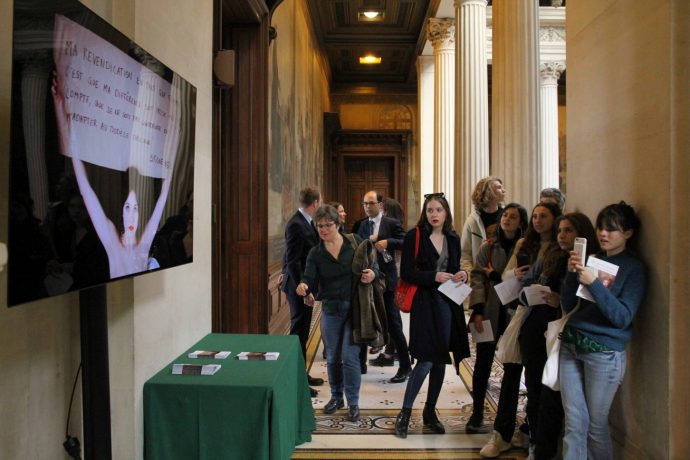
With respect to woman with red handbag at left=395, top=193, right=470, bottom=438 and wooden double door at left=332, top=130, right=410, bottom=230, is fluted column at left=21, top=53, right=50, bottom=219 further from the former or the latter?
wooden double door at left=332, top=130, right=410, bottom=230

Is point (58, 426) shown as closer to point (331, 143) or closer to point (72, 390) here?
point (72, 390)

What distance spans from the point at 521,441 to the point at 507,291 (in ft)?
3.67

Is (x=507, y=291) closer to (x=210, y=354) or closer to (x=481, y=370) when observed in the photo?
(x=481, y=370)

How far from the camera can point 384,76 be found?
1977 centimetres

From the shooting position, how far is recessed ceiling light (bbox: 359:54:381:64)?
680 inches

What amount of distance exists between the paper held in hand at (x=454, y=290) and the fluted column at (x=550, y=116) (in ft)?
43.9

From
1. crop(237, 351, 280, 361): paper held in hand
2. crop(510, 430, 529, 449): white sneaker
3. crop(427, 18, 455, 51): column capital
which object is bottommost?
crop(510, 430, 529, 449): white sneaker

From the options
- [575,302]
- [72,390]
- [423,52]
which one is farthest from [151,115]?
[423,52]

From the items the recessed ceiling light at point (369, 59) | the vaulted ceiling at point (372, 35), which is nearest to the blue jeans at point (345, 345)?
the vaulted ceiling at point (372, 35)

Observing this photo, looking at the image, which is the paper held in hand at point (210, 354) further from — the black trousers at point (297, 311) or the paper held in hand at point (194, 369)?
the black trousers at point (297, 311)

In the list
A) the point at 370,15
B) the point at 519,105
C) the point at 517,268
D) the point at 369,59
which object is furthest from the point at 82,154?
the point at 369,59

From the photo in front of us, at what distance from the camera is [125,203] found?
1.92 m

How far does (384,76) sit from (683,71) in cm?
1797

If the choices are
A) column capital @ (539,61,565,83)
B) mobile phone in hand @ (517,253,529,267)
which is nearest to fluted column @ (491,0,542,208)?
mobile phone in hand @ (517,253,529,267)
